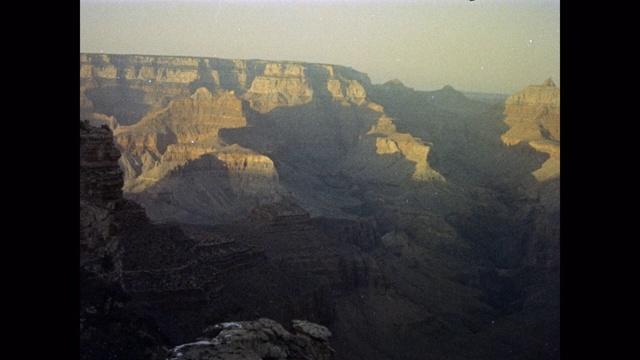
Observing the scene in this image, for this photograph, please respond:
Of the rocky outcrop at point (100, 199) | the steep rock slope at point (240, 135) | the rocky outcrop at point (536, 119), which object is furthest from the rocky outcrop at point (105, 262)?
the rocky outcrop at point (536, 119)

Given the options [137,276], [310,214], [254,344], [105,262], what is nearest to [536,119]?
[310,214]

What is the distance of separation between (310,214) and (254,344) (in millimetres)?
34080

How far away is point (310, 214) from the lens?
46562mm

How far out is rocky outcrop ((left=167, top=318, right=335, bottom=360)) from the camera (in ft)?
35.8

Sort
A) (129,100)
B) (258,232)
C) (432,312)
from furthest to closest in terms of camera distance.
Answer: (129,100) < (432,312) < (258,232)

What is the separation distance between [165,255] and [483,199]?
36.9 meters

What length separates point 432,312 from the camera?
36156 mm

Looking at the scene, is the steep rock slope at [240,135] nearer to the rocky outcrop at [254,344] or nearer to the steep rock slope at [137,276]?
the steep rock slope at [137,276]

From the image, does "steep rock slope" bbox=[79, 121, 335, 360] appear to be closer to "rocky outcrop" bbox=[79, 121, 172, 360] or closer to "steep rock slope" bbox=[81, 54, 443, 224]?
"rocky outcrop" bbox=[79, 121, 172, 360]

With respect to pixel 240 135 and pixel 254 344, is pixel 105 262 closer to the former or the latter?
pixel 254 344

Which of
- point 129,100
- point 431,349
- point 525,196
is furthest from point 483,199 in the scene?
point 129,100
